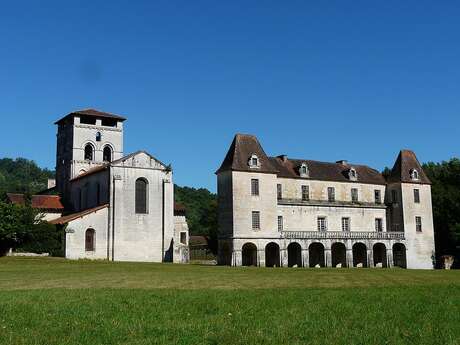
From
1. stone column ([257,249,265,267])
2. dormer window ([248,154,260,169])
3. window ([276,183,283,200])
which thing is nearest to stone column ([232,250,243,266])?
stone column ([257,249,265,267])

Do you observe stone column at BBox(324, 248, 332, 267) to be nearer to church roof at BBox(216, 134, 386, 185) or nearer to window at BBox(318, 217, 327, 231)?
window at BBox(318, 217, 327, 231)

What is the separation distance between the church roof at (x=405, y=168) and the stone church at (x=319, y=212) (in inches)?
4.5

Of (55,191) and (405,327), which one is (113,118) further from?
(405,327)

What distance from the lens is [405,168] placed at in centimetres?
6869

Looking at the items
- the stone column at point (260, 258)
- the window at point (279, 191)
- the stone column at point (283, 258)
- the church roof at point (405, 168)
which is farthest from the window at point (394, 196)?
the stone column at point (260, 258)

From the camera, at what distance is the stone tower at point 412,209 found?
66125 millimetres

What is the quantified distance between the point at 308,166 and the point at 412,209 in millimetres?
12464

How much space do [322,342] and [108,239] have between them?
4643 cm

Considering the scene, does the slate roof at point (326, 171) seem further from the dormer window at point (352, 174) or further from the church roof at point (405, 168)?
the church roof at point (405, 168)

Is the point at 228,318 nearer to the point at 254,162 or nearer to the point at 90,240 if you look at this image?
the point at 90,240

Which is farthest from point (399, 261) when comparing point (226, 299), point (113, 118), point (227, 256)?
point (226, 299)

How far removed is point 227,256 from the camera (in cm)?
5809

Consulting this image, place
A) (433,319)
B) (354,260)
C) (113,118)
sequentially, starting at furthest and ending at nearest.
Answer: (113,118), (354,260), (433,319)

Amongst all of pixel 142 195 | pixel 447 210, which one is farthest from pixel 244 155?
pixel 447 210
